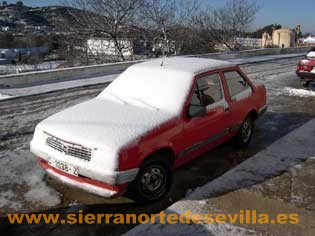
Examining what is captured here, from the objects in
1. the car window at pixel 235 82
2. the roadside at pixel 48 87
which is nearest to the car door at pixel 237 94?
the car window at pixel 235 82

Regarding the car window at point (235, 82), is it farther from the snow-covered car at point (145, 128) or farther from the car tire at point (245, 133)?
the car tire at point (245, 133)

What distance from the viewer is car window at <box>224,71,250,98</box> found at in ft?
16.5

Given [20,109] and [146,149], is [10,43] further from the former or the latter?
[146,149]

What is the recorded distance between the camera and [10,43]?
41.9 meters

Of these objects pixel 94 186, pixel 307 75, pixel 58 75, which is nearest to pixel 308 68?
pixel 307 75

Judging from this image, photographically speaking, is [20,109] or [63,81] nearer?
[20,109]

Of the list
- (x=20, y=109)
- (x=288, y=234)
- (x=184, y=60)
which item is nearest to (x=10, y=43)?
(x=20, y=109)

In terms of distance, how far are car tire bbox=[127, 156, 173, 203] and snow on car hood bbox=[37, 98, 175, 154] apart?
40 cm

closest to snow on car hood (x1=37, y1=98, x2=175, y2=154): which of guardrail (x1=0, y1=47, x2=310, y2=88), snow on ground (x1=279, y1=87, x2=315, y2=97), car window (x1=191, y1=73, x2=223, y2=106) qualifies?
car window (x1=191, y1=73, x2=223, y2=106)

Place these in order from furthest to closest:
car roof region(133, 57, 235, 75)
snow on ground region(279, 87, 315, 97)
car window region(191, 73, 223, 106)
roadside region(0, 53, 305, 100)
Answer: snow on ground region(279, 87, 315, 97) < roadside region(0, 53, 305, 100) < car roof region(133, 57, 235, 75) < car window region(191, 73, 223, 106)

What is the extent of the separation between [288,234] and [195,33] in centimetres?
2843

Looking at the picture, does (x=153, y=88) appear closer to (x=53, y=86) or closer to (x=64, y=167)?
(x=64, y=167)

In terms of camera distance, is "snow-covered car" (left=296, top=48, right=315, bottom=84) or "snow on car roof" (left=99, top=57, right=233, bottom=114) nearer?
"snow on car roof" (left=99, top=57, right=233, bottom=114)

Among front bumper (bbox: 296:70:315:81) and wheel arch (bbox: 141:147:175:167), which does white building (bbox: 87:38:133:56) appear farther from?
wheel arch (bbox: 141:147:175:167)
